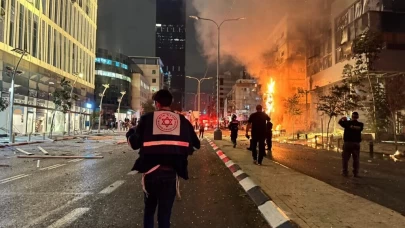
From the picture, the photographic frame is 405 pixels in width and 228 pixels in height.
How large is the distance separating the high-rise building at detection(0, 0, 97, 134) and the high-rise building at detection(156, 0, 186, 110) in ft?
362

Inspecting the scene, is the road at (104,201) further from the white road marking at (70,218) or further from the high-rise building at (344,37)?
the high-rise building at (344,37)

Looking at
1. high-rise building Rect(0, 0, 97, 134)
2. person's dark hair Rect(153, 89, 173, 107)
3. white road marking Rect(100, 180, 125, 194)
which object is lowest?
white road marking Rect(100, 180, 125, 194)

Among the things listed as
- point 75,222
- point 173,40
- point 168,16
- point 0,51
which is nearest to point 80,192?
point 75,222

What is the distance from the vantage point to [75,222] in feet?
14.6

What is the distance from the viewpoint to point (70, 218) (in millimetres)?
4617

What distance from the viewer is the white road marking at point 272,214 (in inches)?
170

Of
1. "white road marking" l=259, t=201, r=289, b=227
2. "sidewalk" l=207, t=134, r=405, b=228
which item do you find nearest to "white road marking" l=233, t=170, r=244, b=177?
"sidewalk" l=207, t=134, r=405, b=228

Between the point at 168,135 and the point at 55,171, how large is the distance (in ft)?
24.3

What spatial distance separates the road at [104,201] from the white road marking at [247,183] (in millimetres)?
131

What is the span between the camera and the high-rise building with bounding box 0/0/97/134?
29.7 metres

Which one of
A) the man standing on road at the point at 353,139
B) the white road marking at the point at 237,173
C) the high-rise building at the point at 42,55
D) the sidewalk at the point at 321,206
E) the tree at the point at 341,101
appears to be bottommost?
the white road marking at the point at 237,173

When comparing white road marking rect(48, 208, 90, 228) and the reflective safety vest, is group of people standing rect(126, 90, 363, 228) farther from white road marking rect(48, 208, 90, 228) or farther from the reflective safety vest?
white road marking rect(48, 208, 90, 228)

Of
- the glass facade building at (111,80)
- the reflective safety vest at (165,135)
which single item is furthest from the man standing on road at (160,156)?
the glass facade building at (111,80)

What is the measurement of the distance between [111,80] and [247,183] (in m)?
77.0
